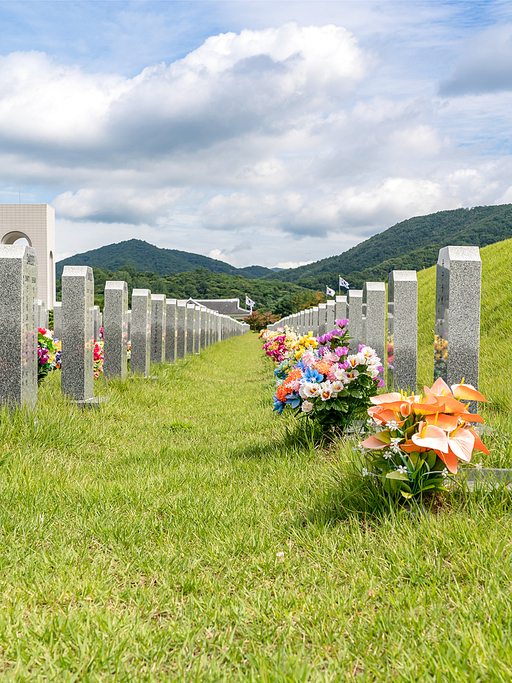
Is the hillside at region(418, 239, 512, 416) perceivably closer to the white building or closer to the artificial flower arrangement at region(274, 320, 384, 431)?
the artificial flower arrangement at region(274, 320, 384, 431)

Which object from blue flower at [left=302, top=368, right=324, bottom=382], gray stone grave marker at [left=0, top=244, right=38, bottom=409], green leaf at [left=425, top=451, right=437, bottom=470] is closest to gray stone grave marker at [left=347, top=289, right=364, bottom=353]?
blue flower at [left=302, top=368, right=324, bottom=382]

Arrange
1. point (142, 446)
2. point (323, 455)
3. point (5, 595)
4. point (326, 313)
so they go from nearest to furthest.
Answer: point (5, 595), point (323, 455), point (142, 446), point (326, 313)

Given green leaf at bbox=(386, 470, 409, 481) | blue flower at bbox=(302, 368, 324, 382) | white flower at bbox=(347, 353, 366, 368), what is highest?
white flower at bbox=(347, 353, 366, 368)

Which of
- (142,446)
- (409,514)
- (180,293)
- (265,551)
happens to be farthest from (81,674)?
(180,293)

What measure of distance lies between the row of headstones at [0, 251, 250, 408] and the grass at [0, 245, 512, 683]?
40.4 inches

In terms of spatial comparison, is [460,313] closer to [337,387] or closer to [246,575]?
[337,387]

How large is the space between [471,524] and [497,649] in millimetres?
825

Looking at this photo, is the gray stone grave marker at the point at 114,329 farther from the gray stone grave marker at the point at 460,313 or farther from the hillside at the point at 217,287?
the hillside at the point at 217,287

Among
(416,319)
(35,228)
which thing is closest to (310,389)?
(416,319)

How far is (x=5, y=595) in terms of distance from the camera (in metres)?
2.12

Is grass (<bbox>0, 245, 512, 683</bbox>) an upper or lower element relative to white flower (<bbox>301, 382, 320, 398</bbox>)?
lower

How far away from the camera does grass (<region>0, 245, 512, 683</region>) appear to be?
1.70 metres

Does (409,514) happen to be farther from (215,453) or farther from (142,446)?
(142,446)

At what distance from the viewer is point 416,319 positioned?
241 inches
